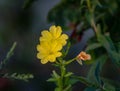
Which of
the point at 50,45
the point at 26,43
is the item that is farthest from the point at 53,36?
the point at 26,43

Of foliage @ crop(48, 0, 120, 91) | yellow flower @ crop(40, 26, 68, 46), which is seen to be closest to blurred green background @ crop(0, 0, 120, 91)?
foliage @ crop(48, 0, 120, 91)

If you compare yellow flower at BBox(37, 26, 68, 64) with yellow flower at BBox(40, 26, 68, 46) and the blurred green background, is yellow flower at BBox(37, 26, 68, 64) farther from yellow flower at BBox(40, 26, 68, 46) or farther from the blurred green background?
the blurred green background

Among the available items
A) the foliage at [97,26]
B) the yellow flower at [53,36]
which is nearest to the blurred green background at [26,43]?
the foliage at [97,26]

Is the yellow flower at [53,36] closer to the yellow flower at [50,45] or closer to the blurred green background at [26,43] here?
the yellow flower at [50,45]

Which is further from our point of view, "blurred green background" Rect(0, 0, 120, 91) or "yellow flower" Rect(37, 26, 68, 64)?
"blurred green background" Rect(0, 0, 120, 91)

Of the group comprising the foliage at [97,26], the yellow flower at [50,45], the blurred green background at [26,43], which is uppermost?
the blurred green background at [26,43]

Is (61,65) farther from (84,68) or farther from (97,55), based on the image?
(84,68)

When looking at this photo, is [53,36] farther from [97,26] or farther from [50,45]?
[97,26]

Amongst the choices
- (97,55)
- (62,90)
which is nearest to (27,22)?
(97,55)
